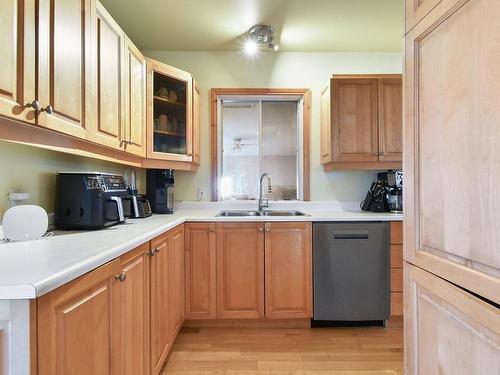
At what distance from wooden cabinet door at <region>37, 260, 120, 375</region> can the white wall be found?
180 centimetres

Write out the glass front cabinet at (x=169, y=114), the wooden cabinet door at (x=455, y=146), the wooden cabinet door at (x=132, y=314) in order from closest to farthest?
the wooden cabinet door at (x=455, y=146), the wooden cabinet door at (x=132, y=314), the glass front cabinet at (x=169, y=114)

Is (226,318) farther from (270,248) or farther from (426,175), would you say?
(426,175)

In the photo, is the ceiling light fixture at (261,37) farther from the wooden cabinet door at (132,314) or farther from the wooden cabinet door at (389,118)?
the wooden cabinet door at (132,314)

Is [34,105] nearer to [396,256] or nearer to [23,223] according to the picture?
[23,223]

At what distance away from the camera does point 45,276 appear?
698mm

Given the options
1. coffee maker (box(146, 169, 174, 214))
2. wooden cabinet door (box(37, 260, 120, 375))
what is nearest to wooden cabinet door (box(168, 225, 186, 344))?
coffee maker (box(146, 169, 174, 214))

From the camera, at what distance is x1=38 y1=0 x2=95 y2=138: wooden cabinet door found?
40.9 inches

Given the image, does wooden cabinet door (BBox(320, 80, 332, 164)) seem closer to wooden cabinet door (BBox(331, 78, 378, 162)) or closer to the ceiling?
wooden cabinet door (BBox(331, 78, 378, 162))

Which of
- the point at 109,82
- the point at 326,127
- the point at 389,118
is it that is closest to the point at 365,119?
the point at 389,118

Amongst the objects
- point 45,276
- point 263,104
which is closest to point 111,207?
point 45,276

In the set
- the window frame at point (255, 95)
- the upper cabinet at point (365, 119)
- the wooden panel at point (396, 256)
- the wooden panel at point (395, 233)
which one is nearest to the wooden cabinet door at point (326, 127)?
the upper cabinet at point (365, 119)

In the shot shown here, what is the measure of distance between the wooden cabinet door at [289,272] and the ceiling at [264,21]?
5.40 feet

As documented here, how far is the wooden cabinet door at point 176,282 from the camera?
1.78 meters

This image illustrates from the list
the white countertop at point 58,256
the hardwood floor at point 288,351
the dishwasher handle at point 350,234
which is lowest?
the hardwood floor at point 288,351
